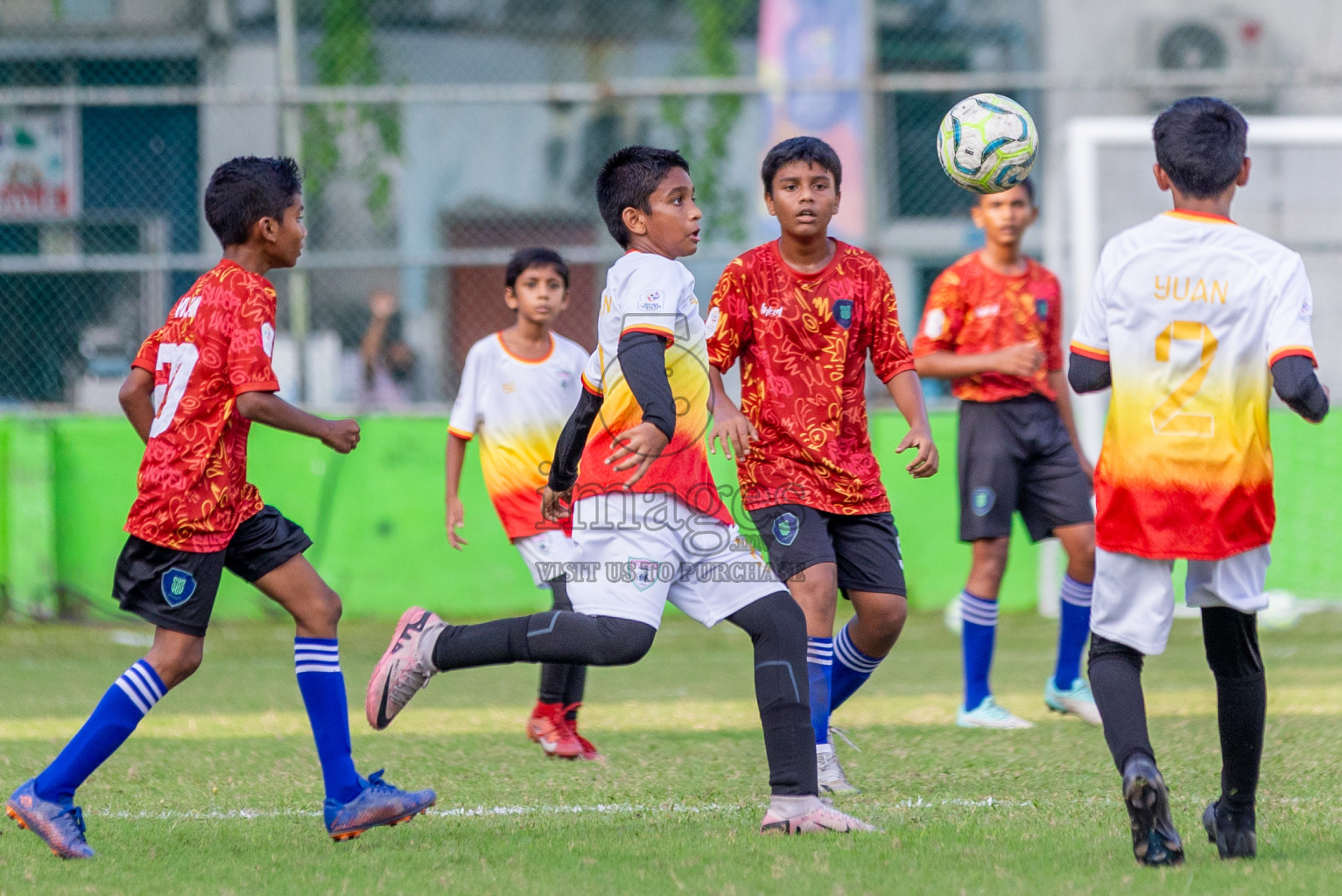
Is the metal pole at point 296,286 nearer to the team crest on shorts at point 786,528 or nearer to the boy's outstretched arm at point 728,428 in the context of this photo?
the team crest on shorts at point 786,528

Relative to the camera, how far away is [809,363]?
15.9 ft

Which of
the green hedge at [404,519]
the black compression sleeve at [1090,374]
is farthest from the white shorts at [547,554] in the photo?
the green hedge at [404,519]

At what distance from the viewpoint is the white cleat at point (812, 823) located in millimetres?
3934

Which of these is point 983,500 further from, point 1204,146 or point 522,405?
point 1204,146

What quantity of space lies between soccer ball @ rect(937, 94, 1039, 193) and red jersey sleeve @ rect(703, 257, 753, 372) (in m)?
0.97

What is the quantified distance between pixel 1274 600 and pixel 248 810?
25.8 ft

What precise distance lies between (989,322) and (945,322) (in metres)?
0.18

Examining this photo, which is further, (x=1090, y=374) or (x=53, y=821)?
(x=53, y=821)

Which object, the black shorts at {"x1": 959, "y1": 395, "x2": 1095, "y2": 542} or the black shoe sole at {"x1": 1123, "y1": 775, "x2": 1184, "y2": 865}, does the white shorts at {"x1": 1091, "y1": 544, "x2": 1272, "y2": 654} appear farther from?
the black shorts at {"x1": 959, "y1": 395, "x2": 1095, "y2": 542}

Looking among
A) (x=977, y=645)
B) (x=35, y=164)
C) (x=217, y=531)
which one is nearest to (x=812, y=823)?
(x=217, y=531)

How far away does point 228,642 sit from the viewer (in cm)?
996

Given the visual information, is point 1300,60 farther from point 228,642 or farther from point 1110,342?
point 1110,342

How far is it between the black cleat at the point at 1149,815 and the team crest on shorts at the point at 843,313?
5.98 feet

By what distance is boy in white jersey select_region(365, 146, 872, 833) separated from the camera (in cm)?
395
